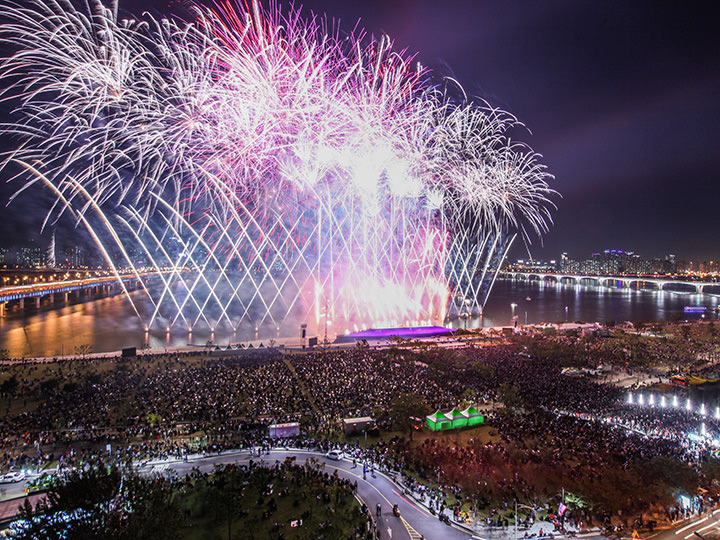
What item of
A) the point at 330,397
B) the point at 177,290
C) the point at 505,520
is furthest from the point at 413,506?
the point at 177,290

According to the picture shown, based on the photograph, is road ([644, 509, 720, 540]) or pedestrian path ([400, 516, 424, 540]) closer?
pedestrian path ([400, 516, 424, 540])

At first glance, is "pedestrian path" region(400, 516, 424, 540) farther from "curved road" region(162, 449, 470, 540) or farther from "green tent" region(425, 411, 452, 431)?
"green tent" region(425, 411, 452, 431)

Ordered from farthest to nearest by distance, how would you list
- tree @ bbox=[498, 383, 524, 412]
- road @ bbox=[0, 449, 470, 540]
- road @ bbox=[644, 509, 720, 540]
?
tree @ bbox=[498, 383, 524, 412] < road @ bbox=[644, 509, 720, 540] < road @ bbox=[0, 449, 470, 540]

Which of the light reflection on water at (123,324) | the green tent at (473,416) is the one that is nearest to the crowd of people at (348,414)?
the green tent at (473,416)

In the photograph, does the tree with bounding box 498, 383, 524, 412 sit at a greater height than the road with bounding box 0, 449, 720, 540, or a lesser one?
greater

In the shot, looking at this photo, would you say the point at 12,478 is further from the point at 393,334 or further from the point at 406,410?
the point at 393,334

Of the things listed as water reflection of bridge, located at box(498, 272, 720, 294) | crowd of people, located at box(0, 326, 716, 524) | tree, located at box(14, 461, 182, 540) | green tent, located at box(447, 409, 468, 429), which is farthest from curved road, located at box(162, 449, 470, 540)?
water reflection of bridge, located at box(498, 272, 720, 294)

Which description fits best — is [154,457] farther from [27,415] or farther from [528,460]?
[528,460]
